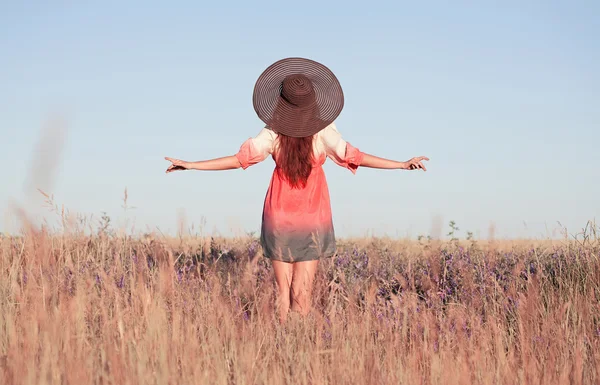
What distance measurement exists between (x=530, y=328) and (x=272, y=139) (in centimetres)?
290

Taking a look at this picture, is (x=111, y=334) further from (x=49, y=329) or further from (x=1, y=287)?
(x=1, y=287)

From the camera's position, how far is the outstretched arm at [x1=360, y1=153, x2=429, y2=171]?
6229 millimetres

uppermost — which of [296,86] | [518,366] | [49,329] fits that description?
[296,86]

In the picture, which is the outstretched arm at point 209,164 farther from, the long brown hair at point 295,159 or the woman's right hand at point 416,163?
the woman's right hand at point 416,163

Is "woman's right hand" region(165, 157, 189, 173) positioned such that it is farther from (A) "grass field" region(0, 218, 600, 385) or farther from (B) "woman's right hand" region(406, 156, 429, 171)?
(B) "woman's right hand" region(406, 156, 429, 171)

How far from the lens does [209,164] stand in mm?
6121

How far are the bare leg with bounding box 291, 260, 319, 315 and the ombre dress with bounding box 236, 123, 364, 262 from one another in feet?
0.28

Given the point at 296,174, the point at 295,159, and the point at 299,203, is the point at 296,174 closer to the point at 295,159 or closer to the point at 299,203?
the point at 295,159

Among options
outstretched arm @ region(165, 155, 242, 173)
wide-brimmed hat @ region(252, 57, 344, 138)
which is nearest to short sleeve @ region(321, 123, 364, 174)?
wide-brimmed hat @ region(252, 57, 344, 138)

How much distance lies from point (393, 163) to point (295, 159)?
1.05m

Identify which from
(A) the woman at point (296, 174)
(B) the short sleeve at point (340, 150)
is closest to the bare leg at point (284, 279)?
(A) the woman at point (296, 174)

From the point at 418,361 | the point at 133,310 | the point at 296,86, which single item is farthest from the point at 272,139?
the point at 418,361

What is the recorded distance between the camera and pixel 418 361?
4.75 metres

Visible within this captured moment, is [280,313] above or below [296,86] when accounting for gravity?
below
